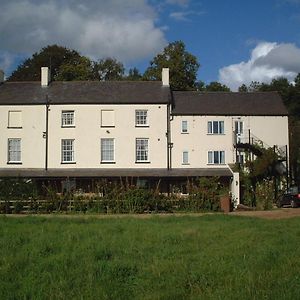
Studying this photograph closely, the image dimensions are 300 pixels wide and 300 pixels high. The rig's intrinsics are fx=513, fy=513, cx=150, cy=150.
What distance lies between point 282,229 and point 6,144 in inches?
1395

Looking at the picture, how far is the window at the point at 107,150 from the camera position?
47281mm

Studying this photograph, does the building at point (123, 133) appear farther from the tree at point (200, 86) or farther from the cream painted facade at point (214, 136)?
the tree at point (200, 86)

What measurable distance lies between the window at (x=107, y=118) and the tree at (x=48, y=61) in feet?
70.0

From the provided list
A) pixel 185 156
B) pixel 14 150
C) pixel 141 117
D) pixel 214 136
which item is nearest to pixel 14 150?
pixel 14 150

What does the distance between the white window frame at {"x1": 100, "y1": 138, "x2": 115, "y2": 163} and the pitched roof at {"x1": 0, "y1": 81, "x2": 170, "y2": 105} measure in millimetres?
3623

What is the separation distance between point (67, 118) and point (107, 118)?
3732mm

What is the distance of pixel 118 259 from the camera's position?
1143 centimetres

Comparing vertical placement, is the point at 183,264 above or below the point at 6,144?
below

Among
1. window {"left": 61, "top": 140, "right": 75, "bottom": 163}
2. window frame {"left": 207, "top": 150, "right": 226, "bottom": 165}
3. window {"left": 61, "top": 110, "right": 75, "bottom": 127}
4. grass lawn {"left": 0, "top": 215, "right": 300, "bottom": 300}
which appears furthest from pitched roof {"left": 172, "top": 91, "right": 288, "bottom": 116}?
grass lawn {"left": 0, "top": 215, "right": 300, "bottom": 300}

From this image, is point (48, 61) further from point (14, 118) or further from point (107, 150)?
point (107, 150)

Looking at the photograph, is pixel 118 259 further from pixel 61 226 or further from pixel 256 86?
pixel 256 86

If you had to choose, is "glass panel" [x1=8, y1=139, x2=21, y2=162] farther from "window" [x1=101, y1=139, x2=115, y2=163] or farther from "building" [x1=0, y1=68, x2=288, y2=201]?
"window" [x1=101, y1=139, x2=115, y2=163]

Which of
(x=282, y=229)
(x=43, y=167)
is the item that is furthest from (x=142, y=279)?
(x=43, y=167)

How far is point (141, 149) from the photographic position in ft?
156
